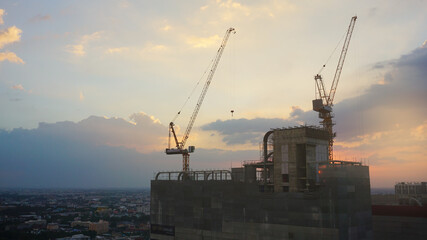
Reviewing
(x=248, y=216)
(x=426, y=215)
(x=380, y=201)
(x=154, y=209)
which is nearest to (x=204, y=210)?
(x=248, y=216)

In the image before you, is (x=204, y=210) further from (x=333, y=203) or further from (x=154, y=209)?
(x=333, y=203)

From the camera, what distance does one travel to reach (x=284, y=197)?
5753cm

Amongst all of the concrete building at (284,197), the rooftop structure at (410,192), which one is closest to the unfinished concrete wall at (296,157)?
the concrete building at (284,197)

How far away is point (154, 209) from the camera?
267ft

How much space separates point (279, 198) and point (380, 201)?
5049 centimetres

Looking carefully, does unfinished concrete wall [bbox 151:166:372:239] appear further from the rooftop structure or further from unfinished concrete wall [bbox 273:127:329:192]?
the rooftop structure

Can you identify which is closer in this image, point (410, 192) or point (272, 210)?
point (272, 210)

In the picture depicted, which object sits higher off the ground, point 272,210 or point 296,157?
point 296,157

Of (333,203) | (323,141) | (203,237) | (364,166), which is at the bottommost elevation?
(203,237)

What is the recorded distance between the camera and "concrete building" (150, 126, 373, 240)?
53.7 m

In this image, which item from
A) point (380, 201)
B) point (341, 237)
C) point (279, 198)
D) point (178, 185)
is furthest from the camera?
point (380, 201)

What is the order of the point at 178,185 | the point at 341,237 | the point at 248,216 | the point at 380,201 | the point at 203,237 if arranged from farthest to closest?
the point at 380,201 → the point at 178,185 → the point at 203,237 → the point at 248,216 → the point at 341,237

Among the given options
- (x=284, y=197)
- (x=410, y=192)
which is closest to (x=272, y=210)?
(x=284, y=197)

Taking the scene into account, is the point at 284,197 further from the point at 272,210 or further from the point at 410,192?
the point at 410,192
